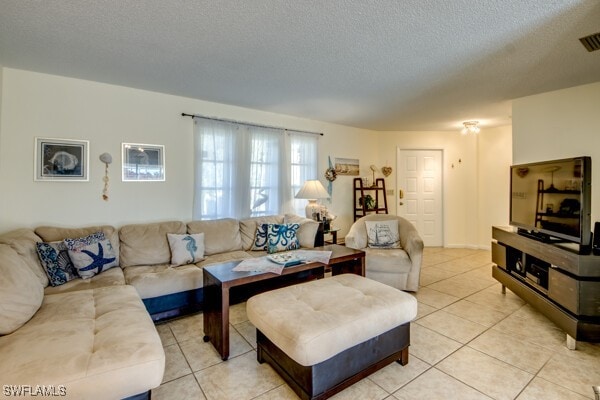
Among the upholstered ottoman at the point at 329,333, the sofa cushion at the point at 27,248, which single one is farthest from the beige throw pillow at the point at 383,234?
the sofa cushion at the point at 27,248

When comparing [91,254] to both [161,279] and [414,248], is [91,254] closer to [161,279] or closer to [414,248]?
[161,279]

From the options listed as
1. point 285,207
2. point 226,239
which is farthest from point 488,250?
point 226,239

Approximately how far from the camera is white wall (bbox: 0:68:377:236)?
263cm

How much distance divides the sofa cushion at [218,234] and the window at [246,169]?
282mm

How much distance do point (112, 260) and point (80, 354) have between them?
1.64 meters

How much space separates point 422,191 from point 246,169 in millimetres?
3659

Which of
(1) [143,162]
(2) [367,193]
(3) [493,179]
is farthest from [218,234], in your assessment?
(3) [493,179]

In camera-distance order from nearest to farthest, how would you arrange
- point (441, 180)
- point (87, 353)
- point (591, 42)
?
1. point (87, 353)
2. point (591, 42)
3. point (441, 180)

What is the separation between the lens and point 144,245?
2.90 metres

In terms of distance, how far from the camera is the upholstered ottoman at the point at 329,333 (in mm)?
1487

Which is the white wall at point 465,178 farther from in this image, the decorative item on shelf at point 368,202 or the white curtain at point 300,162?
the white curtain at point 300,162

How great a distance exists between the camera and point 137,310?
1.75m

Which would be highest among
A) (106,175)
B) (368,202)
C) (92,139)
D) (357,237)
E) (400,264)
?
(92,139)

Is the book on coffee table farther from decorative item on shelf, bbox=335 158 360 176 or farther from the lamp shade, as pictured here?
decorative item on shelf, bbox=335 158 360 176
